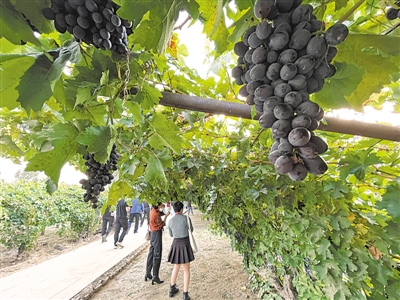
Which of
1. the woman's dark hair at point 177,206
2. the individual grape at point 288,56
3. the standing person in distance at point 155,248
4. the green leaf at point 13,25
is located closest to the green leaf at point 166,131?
the green leaf at point 13,25

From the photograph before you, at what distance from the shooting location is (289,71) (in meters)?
0.54

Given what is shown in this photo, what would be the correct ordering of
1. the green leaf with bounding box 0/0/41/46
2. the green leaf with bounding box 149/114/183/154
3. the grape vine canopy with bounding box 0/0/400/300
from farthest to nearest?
the green leaf with bounding box 149/114/183/154
the grape vine canopy with bounding box 0/0/400/300
the green leaf with bounding box 0/0/41/46

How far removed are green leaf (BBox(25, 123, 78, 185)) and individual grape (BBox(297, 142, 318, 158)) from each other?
2.63ft

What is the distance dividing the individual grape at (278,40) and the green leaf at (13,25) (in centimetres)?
61

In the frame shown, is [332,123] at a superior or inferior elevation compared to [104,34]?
inferior

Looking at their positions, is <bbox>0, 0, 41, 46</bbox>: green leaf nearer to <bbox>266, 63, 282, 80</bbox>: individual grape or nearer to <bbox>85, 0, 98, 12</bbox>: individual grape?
<bbox>85, 0, 98, 12</bbox>: individual grape

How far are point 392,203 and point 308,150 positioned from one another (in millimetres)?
1100

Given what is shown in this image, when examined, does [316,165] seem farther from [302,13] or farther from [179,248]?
[179,248]

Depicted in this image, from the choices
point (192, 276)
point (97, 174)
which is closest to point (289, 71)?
point (97, 174)

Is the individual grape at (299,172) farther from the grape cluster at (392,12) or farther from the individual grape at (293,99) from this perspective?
the grape cluster at (392,12)

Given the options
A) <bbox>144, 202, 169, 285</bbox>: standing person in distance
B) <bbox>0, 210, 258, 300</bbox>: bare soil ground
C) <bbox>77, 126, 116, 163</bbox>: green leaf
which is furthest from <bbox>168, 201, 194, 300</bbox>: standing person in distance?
<bbox>77, 126, 116, 163</bbox>: green leaf

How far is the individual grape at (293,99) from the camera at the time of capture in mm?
534

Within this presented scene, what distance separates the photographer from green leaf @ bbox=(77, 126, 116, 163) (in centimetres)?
84

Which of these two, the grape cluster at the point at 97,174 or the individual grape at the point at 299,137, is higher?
the grape cluster at the point at 97,174
